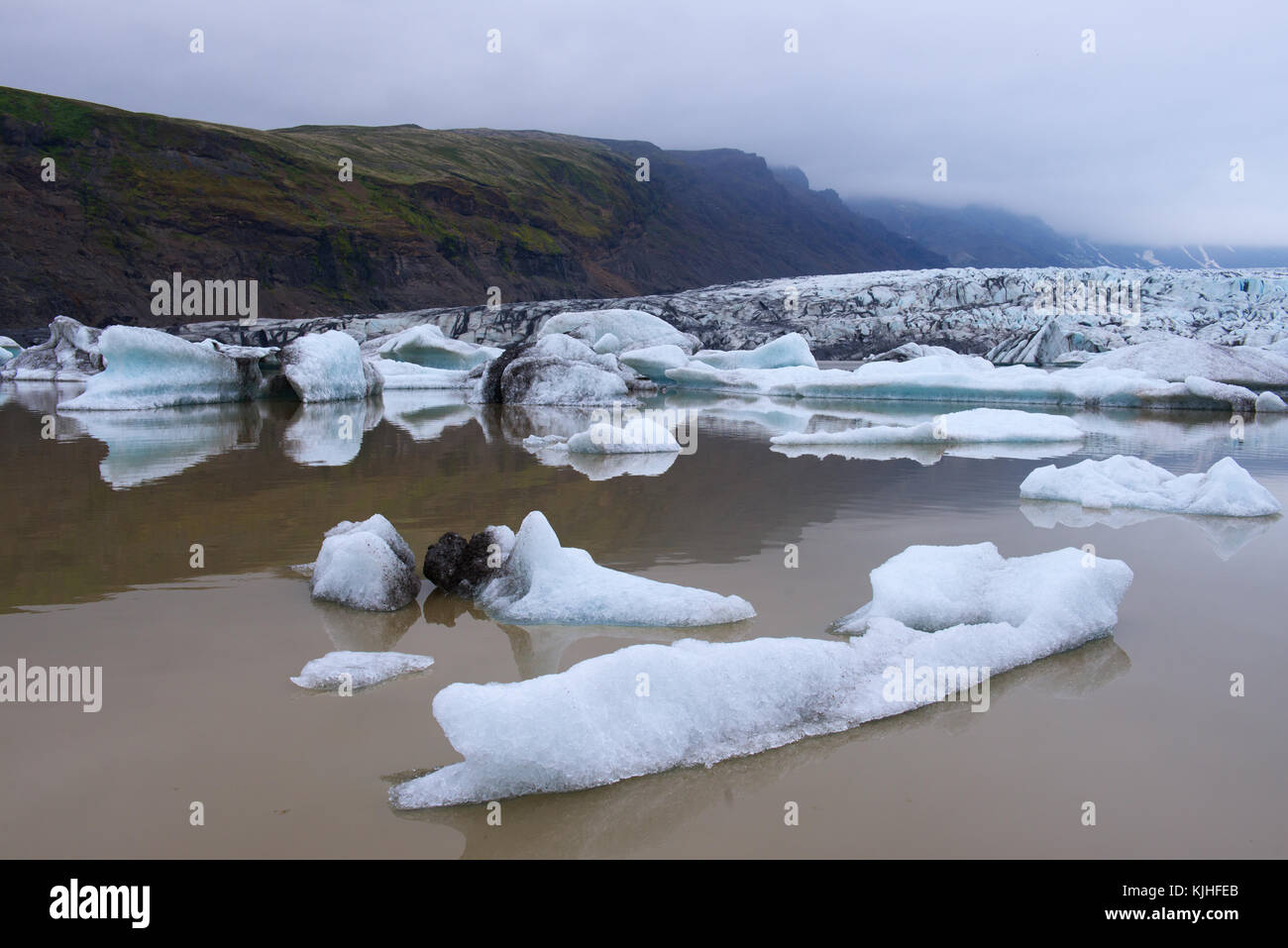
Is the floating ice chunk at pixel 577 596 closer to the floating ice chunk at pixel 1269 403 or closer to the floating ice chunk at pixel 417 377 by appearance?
the floating ice chunk at pixel 1269 403

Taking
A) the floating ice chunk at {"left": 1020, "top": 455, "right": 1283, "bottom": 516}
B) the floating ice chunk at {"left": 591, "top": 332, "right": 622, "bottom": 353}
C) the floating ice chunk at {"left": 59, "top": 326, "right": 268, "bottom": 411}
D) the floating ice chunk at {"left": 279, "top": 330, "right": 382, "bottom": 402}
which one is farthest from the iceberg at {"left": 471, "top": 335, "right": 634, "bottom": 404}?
the floating ice chunk at {"left": 1020, "top": 455, "right": 1283, "bottom": 516}

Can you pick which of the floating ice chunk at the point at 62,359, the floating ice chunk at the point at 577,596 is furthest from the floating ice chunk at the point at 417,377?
the floating ice chunk at the point at 577,596

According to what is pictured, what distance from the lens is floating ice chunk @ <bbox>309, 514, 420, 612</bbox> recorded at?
3123 millimetres

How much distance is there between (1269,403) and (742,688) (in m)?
12.2

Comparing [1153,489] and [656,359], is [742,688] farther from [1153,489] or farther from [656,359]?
[656,359]

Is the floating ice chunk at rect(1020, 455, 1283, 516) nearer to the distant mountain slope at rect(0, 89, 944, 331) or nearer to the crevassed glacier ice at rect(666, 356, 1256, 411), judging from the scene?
the crevassed glacier ice at rect(666, 356, 1256, 411)

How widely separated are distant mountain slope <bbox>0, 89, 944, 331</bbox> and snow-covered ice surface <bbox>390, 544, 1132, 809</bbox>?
35.2 meters

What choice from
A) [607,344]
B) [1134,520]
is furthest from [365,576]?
[607,344]

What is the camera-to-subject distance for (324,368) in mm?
12273

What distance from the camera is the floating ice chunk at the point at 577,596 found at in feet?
9.68

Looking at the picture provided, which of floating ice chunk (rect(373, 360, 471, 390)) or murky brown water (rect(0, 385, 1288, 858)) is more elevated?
floating ice chunk (rect(373, 360, 471, 390))

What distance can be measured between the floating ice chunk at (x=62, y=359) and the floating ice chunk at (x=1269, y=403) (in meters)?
18.9

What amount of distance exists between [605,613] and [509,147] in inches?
2862
